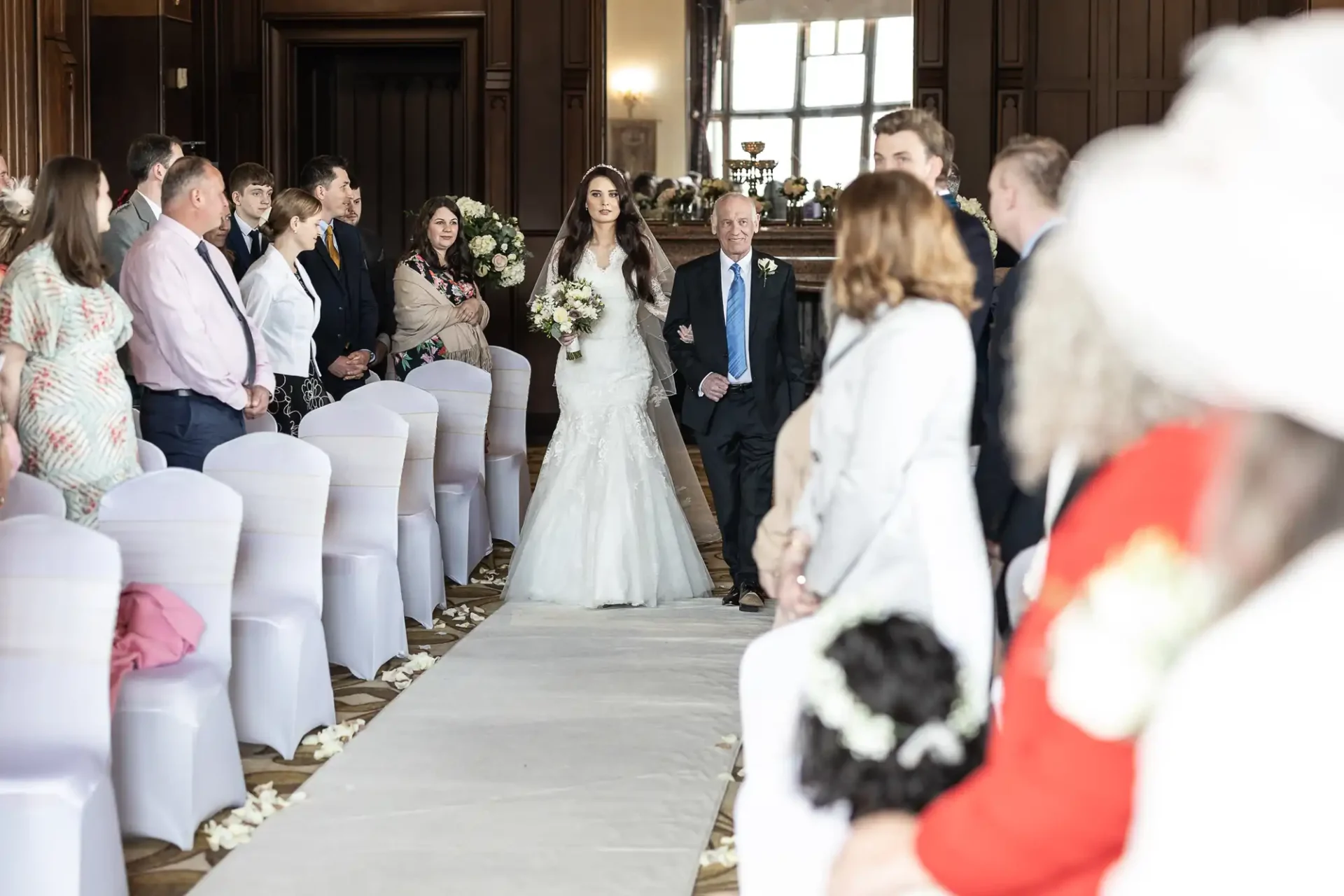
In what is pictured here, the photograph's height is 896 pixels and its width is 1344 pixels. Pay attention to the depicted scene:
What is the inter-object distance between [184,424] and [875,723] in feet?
14.3

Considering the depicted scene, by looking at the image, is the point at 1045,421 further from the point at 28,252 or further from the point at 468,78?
the point at 468,78

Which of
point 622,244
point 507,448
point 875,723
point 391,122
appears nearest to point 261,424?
point 622,244

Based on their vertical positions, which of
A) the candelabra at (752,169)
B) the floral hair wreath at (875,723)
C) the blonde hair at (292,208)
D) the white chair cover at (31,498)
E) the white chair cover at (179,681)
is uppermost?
the candelabra at (752,169)

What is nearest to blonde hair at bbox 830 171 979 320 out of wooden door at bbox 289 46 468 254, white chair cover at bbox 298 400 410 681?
white chair cover at bbox 298 400 410 681

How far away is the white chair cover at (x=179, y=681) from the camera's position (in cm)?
376

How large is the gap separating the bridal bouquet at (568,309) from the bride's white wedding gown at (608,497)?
0.08 m

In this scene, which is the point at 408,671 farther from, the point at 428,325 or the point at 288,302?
the point at 428,325

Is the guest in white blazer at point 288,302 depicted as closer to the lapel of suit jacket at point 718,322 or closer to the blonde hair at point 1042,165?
the lapel of suit jacket at point 718,322

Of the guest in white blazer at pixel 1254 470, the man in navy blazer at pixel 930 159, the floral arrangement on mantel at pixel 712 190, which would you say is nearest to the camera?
the guest in white blazer at pixel 1254 470

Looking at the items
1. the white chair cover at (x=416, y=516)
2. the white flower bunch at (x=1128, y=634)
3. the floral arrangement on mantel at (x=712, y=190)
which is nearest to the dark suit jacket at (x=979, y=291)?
the white chair cover at (x=416, y=516)

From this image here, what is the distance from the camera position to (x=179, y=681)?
3.81 meters

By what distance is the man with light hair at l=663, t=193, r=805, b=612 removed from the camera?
6516mm

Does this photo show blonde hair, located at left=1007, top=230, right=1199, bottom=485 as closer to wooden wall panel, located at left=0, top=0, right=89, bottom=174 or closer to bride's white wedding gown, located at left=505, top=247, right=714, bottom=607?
bride's white wedding gown, located at left=505, top=247, right=714, bottom=607

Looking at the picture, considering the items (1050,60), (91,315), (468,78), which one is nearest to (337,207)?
(91,315)
